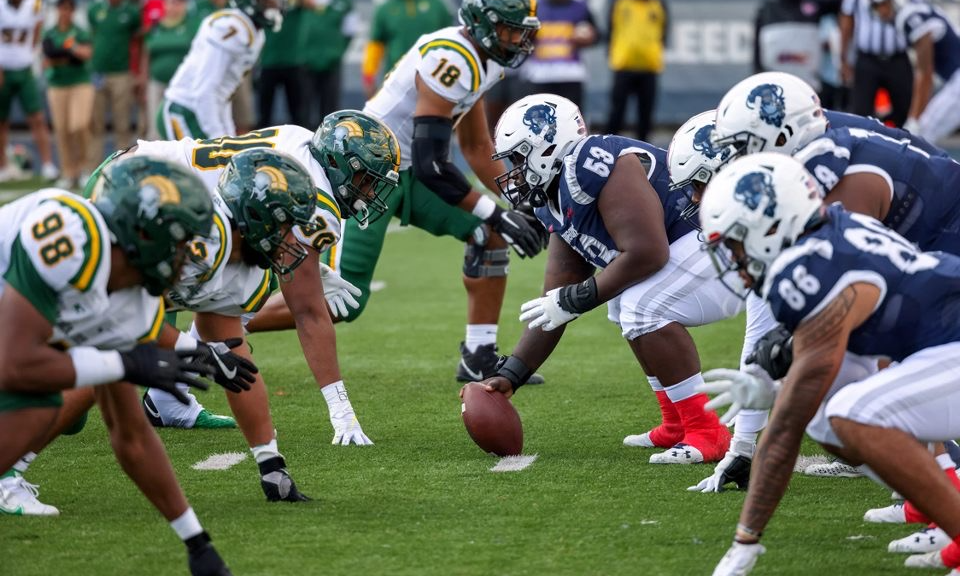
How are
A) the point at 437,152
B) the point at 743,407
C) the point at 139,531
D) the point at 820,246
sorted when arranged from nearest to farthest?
the point at 820,246 < the point at 743,407 < the point at 139,531 < the point at 437,152

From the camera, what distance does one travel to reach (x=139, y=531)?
4148 millimetres

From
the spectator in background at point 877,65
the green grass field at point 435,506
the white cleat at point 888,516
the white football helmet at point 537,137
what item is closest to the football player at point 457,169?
the green grass field at point 435,506

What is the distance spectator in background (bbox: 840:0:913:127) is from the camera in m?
11.2

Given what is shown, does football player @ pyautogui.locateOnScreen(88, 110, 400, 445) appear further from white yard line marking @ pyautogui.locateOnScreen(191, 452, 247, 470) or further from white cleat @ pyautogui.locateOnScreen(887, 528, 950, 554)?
white cleat @ pyautogui.locateOnScreen(887, 528, 950, 554)

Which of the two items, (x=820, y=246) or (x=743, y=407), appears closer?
(x=820, y=246)

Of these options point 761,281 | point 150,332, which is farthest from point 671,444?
point 150,332

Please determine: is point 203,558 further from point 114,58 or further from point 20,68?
point 20,68

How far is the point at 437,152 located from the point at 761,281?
285cm

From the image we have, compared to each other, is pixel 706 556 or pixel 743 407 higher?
pixel 743 407

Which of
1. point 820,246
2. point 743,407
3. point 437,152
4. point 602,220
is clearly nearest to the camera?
point 820,246

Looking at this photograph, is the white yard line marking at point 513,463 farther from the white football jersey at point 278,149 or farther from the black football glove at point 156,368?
the black football glove at point 156,368

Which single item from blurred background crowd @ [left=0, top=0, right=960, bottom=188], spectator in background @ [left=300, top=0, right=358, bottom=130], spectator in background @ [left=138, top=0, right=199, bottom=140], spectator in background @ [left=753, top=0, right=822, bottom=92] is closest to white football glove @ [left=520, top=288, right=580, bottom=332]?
spectator in background @ [left=138, top=0, right=199, bottom=140]

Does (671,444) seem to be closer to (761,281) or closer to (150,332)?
(761,281)

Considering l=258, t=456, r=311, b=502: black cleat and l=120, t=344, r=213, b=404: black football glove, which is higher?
l=120, t=344, r=213, b=404: black football glove
